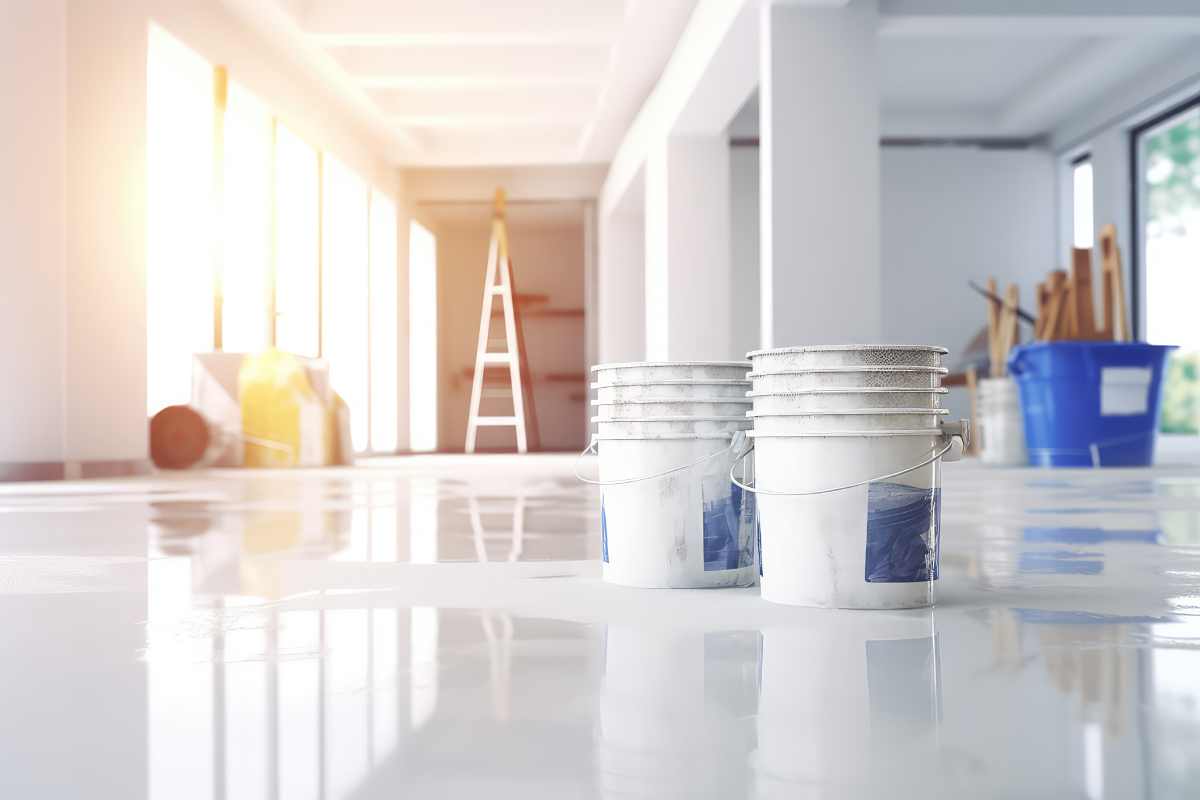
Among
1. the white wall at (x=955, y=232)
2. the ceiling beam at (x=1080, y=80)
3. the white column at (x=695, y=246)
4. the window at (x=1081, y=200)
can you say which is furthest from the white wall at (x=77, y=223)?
the window at (x=1081, y=200)

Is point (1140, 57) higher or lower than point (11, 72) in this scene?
higher

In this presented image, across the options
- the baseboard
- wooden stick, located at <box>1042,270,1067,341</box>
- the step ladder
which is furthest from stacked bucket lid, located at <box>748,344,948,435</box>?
the step ladder

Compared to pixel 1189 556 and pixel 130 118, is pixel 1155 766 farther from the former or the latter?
pixel 130 118

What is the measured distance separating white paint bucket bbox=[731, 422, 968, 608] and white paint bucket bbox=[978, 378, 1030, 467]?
21.0 feet

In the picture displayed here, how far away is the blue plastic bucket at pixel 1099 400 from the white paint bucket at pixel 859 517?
5.71m

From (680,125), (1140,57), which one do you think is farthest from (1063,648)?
(1140,57)

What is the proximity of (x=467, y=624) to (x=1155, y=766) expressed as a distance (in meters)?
0.85

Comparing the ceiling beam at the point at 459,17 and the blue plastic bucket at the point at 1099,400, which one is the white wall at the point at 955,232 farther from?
the ceiling beam at the point at 459,17

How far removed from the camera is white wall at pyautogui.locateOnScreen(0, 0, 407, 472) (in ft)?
18.5

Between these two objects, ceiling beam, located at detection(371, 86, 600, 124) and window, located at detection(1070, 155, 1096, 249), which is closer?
ceiling beam, located at detection(371, 86, 600, 124)

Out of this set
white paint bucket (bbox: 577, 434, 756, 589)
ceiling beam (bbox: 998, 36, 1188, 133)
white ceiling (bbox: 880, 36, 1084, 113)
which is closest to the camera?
white paint bucket (bbox: 577, 434, 756, 589)

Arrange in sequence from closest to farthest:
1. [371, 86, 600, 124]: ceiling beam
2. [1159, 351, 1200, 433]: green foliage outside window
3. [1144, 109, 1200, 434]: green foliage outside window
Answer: [1144, 109, 1200, 434]: green foliage outside window, [1159, 351, 1200, 433]: green foliage outside window, [371, 86, 600, 124]: ceiling beam

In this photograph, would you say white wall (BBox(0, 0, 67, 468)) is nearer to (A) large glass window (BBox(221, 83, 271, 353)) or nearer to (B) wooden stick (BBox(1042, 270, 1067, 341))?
(A) large glass window (BBox(221, 83, 271, 353))

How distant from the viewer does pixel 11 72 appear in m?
5.61
